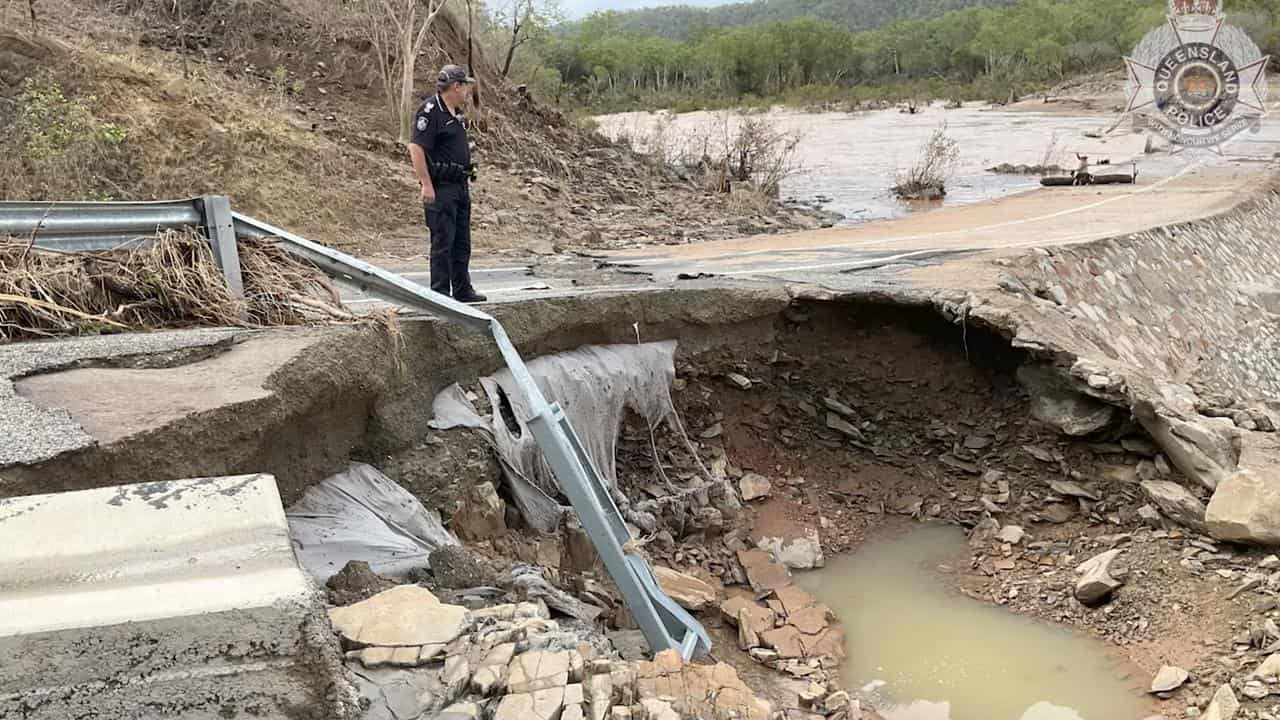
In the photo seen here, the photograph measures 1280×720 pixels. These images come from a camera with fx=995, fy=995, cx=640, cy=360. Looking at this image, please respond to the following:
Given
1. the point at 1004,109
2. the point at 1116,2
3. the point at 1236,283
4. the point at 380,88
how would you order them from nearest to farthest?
the point at 1236,283
the point at 380,88
the point at 1004,109
the point at 1116,2

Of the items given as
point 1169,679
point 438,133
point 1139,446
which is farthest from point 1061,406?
point 438,133

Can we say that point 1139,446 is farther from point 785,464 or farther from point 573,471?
point 573,471

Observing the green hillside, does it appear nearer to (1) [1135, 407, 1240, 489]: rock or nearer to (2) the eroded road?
(2) the eroded road

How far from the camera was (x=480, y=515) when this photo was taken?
5.30 meters

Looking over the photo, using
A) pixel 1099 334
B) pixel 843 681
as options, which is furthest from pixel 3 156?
pixel 1099 334

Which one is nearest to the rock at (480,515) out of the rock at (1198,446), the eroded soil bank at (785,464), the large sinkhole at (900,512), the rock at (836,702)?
the eroded soil bank at (785,464)

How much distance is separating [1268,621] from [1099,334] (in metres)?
3.51

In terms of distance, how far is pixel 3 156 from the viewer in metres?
9.34

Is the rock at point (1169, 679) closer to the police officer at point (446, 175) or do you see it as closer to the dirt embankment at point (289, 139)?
the police officer at point (446, 175)

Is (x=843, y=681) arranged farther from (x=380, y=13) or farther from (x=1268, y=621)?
(x=380, y=13)

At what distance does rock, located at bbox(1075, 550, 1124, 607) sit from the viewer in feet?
19.0

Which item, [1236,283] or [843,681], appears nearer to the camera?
[843,681]

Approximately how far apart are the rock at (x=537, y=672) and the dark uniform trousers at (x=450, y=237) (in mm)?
3418

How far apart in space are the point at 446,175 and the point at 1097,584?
448cm
